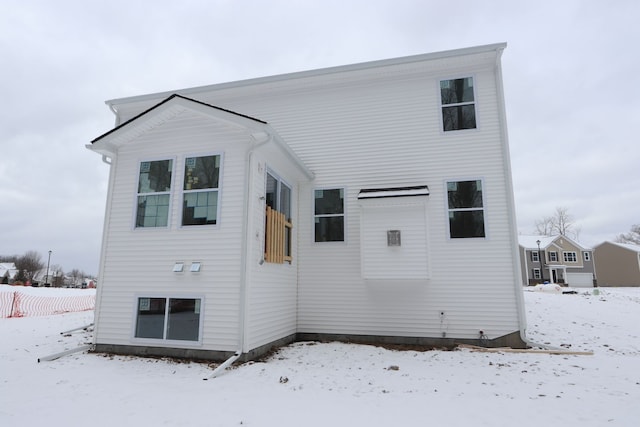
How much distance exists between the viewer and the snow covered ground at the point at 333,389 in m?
3.61

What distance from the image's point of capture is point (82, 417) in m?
3.62

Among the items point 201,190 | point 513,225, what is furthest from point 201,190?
point 513,225

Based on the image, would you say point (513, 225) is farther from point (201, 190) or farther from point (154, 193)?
point (154, 193)

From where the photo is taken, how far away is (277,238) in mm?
7391

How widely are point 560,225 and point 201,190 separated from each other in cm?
5577

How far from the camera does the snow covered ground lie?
361 cm

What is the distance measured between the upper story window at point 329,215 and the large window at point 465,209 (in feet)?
8.36

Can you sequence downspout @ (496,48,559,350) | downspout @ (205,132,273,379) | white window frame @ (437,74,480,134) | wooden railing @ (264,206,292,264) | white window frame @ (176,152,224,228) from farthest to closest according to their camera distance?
white window frame @ (437,74,480,134) < downspout @ (496,48,559,350) < wooden railing @ (264,206,292,264) < white window frame @ (176,152,224,228) < downspout @ (205,132,273,379)

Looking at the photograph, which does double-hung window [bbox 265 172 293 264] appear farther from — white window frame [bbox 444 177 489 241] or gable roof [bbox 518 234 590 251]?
gable roof [bbox 518 234 590 251]

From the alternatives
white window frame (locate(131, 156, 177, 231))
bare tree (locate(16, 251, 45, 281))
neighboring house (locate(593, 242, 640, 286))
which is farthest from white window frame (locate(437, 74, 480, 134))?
bare tree (locate(16, 251, 45, 281))

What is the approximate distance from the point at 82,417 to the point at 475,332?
693cm

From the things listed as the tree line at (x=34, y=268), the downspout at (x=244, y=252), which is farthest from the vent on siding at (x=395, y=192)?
the tree line at (x=34, y=268)

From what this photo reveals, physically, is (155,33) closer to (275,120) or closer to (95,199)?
(275,120)

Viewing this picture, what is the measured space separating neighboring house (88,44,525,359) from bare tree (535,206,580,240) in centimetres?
4970
